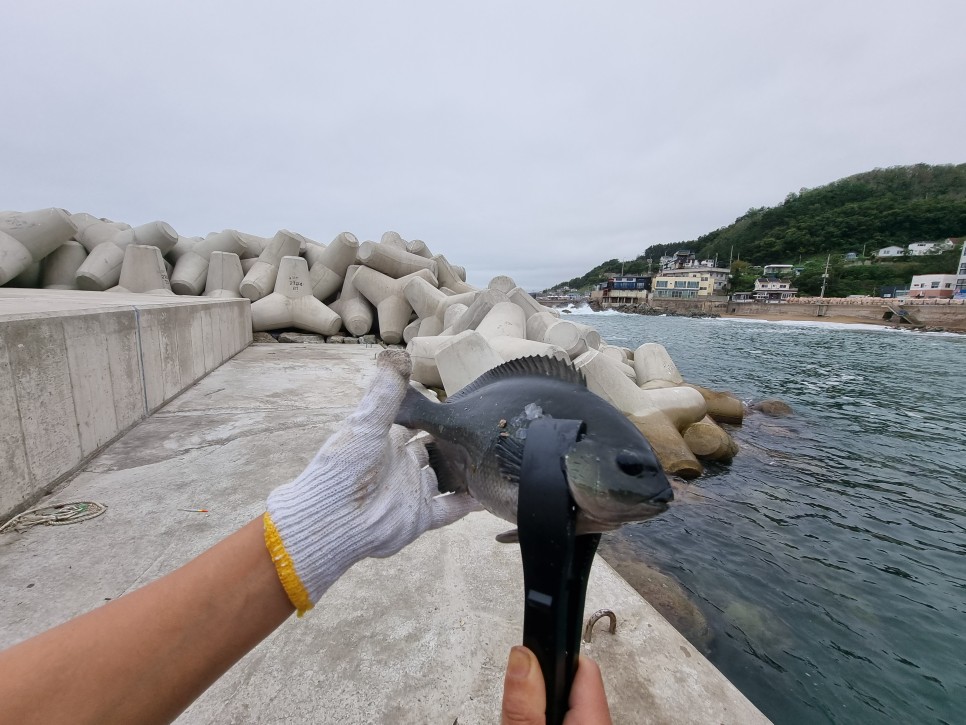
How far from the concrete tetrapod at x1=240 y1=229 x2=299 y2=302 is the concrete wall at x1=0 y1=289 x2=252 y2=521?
5.91 metres

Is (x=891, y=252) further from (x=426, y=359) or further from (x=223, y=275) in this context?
(x=223, y=275)

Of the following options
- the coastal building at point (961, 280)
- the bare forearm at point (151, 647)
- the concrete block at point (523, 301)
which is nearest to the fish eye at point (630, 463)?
the bare forearm at point (151, 647)

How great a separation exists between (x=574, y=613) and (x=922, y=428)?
45.4 ft

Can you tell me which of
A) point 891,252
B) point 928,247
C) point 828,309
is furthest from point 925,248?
point 828,309

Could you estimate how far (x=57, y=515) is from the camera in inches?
99.3

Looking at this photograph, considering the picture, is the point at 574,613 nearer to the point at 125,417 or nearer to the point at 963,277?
the point at 125,417

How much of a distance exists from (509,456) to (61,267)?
12.2m

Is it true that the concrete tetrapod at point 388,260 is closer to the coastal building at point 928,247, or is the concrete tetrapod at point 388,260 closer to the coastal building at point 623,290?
the coastal building at point 623,290

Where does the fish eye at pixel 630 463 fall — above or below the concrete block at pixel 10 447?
above

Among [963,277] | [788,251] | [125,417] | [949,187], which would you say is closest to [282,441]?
[125,417]

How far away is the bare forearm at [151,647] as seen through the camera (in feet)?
2.27

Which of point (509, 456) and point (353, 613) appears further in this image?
point (353, 613)

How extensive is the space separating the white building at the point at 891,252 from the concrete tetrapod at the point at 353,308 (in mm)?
89676

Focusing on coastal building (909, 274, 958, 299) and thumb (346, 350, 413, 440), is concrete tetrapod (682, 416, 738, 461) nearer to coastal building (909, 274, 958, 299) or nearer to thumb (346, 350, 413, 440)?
thumb (346, 350, 413, 440)
